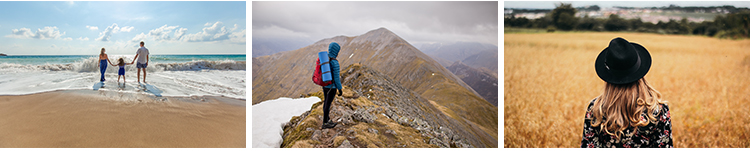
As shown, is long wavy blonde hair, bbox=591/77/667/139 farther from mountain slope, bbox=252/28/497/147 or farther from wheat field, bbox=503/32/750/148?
mountain slope, bbox=252/28/497/147

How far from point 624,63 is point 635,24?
475 cm

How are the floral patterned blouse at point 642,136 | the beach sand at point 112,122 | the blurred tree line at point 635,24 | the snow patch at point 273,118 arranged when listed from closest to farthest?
the floral patterned blouse at point 642,136, the snow patch at point 273,118, the beach sand at point 112,122, the blurred tree line at point 635,24

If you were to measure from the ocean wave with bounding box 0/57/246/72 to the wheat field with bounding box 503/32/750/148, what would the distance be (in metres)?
12.5

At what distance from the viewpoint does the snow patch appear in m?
3.28

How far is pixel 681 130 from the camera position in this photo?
3.80m

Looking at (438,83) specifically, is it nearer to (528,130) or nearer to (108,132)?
(528,130)

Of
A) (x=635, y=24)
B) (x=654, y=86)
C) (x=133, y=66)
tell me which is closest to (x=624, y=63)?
(x=654, y=86)

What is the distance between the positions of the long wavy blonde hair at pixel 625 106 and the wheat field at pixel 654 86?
2043 millimetres

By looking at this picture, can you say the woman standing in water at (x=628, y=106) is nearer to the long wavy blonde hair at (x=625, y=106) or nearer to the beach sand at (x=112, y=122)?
the long wavy blonde hair at (x=625, y=106)

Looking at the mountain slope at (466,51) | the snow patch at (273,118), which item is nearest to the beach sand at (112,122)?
the snow patch at (273,118)

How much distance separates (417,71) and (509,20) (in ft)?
85.2

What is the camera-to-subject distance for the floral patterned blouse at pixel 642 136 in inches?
68.5

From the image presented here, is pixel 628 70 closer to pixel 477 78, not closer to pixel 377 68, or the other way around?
pixel 377 68

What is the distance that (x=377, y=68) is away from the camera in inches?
1336
